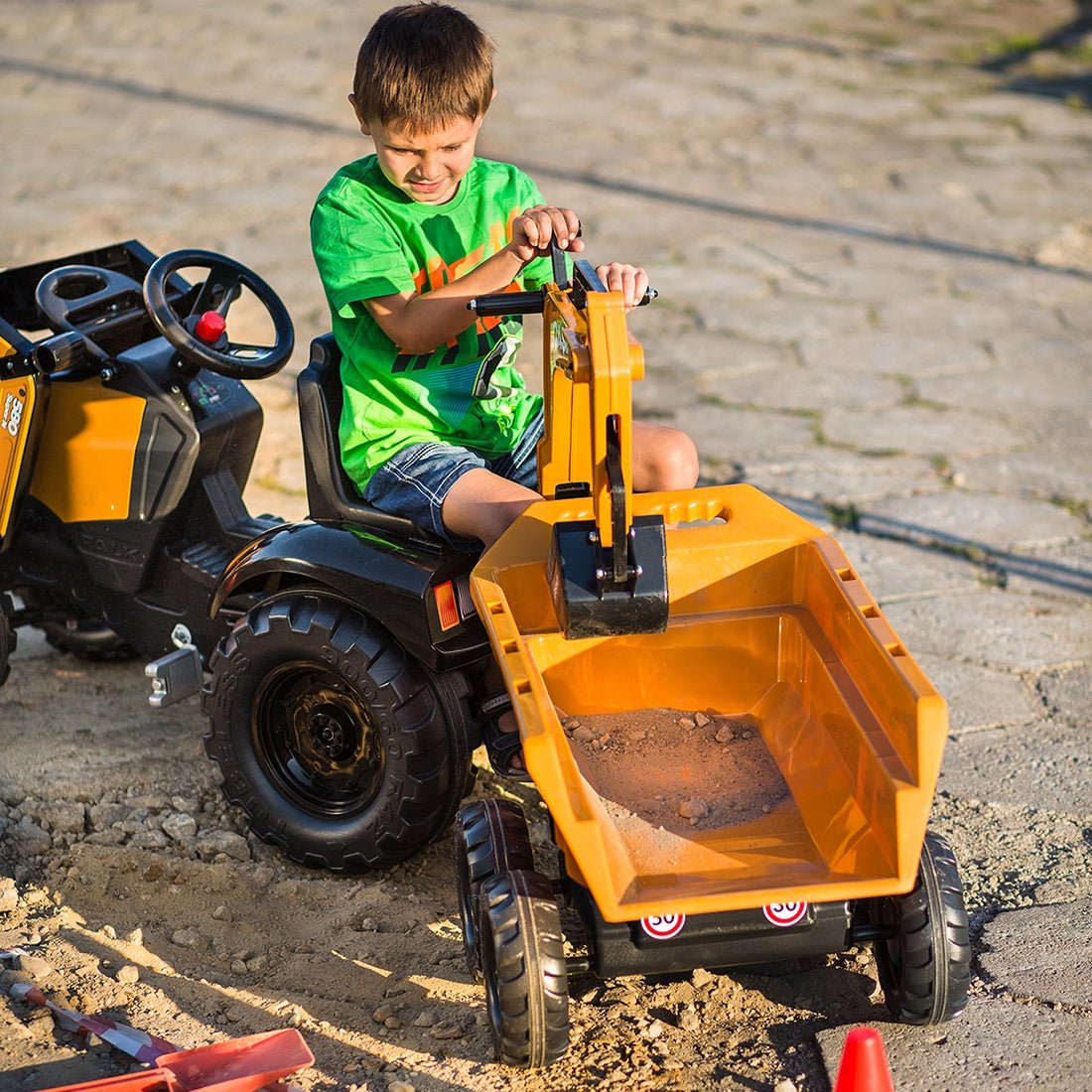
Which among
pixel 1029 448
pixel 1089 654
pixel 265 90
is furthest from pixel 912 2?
pixel 1089 654

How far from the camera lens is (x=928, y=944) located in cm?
218

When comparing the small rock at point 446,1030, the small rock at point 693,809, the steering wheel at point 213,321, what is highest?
the steering wheel at point 213,321

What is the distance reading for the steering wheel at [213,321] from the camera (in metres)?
2.83

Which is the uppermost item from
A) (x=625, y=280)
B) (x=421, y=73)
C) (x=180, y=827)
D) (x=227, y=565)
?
(x=421, y=73)

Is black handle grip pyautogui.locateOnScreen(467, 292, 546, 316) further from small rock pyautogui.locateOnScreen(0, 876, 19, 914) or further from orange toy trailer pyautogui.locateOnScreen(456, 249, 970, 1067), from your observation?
small rock pyautogui.locateOnScreen(0, 876, 19, 914)

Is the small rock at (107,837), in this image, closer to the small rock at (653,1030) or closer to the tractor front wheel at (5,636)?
the tractor front wheel at (5,636)

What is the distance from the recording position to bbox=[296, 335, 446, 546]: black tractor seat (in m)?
2.69

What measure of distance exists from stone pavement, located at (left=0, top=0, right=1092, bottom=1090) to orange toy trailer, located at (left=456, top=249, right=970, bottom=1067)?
13.0 inches

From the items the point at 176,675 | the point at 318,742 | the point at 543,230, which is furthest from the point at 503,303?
the point at 176,675

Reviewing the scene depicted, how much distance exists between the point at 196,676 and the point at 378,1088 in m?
1.07

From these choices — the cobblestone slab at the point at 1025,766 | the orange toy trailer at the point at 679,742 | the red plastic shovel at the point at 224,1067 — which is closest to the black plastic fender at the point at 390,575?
the orange toy trailer at the point at 679,742

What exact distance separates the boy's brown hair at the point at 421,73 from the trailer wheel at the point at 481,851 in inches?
46.9

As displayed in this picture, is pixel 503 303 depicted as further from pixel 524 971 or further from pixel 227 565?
pixel 524 971

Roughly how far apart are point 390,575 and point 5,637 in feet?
3.53
